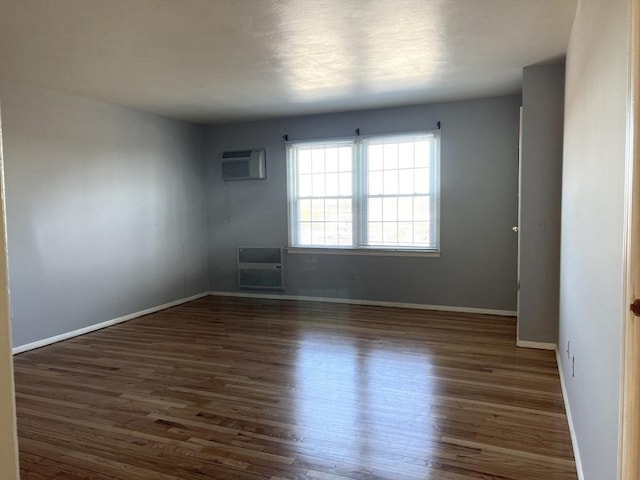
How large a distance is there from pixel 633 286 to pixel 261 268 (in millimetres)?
5832

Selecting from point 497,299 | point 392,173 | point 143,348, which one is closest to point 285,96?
point 392,173

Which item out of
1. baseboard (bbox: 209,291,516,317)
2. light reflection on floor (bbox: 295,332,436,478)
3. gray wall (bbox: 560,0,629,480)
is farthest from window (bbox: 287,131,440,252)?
gray wall (bbox: 560,0,629,480)

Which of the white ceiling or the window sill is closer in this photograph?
the white ceiling

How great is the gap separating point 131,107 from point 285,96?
6.26 feet

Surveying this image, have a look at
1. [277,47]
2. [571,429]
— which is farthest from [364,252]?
[571,429]

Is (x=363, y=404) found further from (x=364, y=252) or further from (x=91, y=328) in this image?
(x=91, y=328)

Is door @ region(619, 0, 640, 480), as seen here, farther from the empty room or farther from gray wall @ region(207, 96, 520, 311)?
gray wall @ region(207, 96, 520, 311)

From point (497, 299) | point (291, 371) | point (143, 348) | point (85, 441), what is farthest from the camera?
point (497, 299)

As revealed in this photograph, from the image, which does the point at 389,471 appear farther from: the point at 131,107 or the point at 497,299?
the point at 131,107

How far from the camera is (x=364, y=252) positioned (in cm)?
615

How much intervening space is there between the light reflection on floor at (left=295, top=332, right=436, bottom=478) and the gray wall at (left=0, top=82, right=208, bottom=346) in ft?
8.45

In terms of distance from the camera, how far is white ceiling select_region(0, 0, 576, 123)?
9.45 feet

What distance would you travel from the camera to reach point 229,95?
5070 mm

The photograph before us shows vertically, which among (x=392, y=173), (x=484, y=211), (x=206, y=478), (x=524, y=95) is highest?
(x=524, y=95)
